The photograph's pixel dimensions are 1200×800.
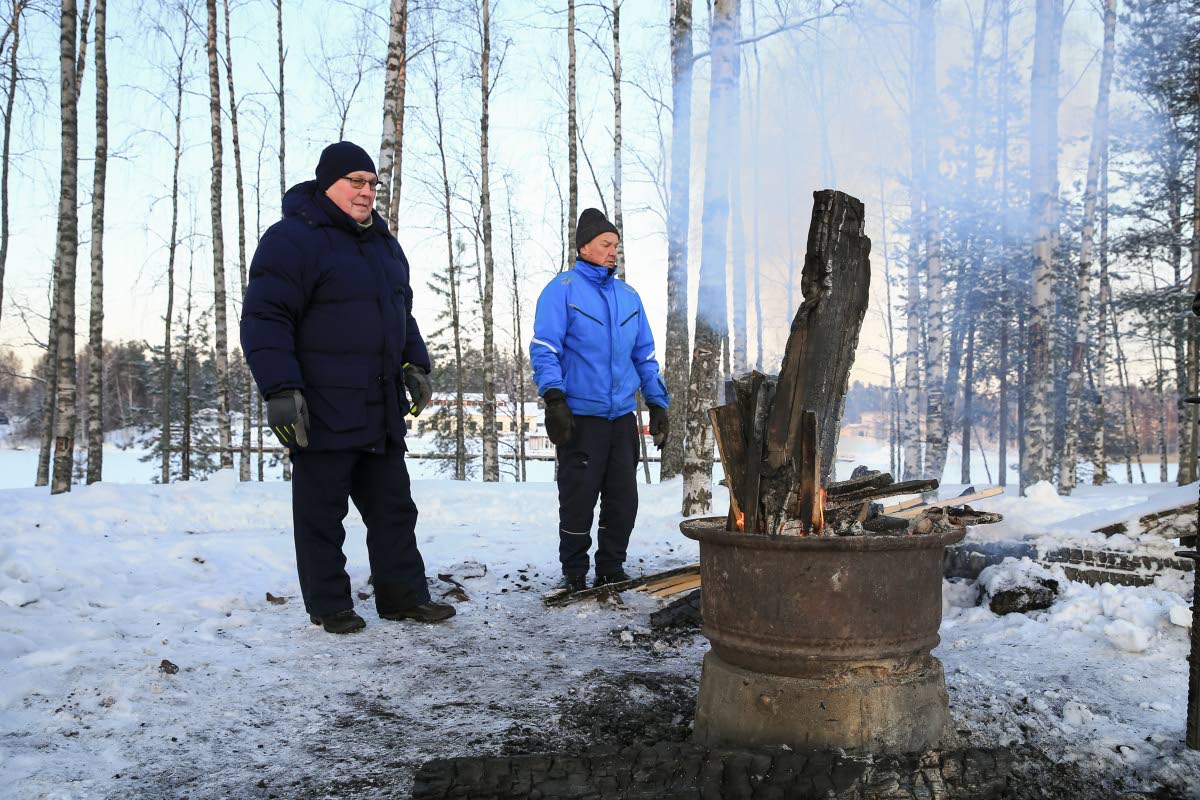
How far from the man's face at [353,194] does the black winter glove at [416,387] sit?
836 millimetres

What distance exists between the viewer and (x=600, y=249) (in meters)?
4.55

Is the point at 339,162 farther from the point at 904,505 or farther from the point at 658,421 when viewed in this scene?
the point at 904,505

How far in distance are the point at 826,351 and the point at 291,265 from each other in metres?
2.49

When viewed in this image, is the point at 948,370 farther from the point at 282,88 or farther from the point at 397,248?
the point at 397,248

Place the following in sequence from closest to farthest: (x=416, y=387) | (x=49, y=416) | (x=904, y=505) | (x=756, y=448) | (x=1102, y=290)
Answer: (x=756, y=448)
(x=416, y=387)
(x=904, y=505)
(x=49, y=416)
(x=1102, y=290)

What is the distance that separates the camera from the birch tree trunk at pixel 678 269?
10.7 m

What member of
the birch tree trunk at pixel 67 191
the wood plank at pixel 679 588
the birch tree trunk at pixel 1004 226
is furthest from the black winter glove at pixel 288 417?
the birch tree trunk at pixel 1004 226

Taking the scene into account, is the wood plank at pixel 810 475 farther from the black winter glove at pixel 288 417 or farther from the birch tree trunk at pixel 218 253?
the birch tree trunk at pixel 218 253

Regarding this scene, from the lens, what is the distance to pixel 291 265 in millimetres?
3477

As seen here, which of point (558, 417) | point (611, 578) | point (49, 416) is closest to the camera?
point (558, 417)

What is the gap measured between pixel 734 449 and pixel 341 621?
219 centimetres

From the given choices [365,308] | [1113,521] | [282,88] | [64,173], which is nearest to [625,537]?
[365,308]

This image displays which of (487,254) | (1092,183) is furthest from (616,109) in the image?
(1092,183)

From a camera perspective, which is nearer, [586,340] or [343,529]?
[343,529]
